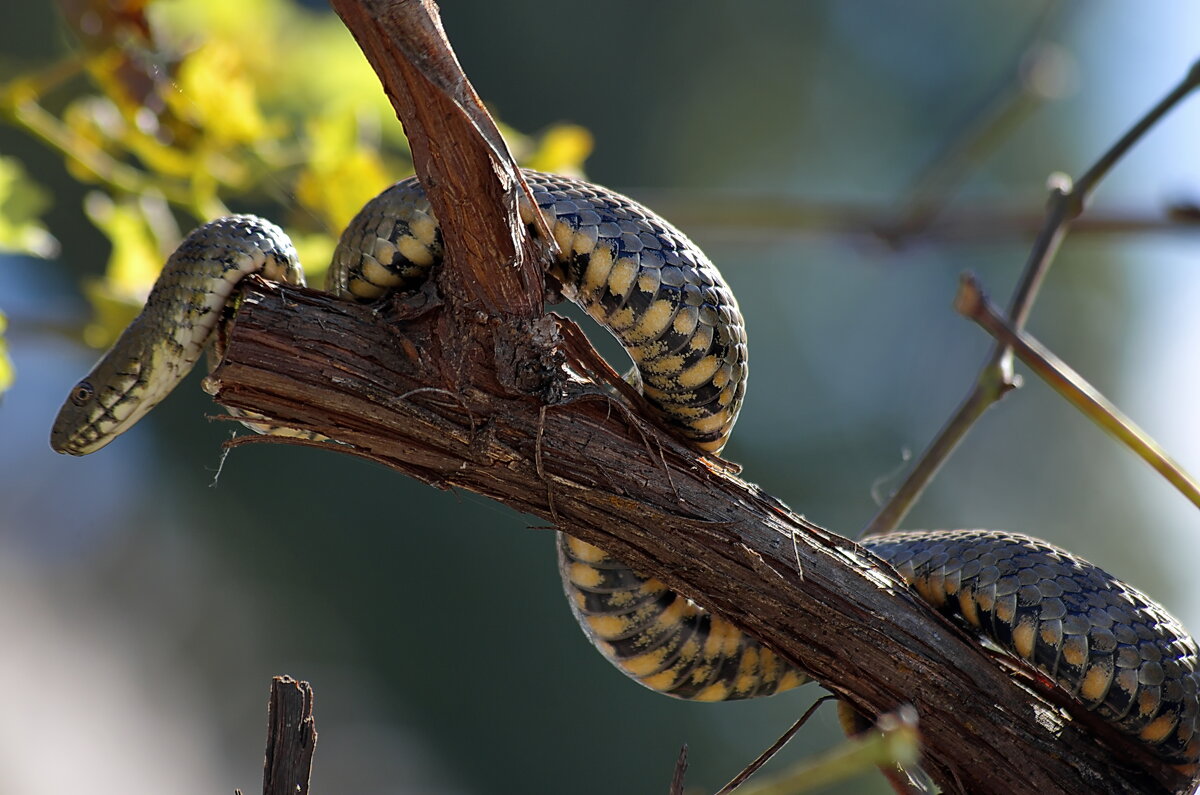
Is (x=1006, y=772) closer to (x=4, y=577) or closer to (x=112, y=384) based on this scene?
(x=112, y=384)

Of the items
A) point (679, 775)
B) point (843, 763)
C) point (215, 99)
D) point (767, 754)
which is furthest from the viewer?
point (215, 99)

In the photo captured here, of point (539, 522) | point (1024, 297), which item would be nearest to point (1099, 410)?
point (1024, 297)

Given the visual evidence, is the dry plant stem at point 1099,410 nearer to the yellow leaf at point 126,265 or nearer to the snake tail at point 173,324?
the snake tail at point 173,324

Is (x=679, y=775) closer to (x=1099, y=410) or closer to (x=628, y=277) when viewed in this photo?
(x=628, y=277)

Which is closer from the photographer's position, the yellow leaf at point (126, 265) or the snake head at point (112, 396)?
the snake head at point (112, 396)

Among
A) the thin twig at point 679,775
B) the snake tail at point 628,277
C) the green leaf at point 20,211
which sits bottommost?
the thin twig at point 679,775

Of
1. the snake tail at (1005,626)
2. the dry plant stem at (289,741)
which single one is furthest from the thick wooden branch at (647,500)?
the dry plant stem at (289,741)

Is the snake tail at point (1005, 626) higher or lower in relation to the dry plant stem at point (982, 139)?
lower
